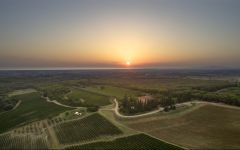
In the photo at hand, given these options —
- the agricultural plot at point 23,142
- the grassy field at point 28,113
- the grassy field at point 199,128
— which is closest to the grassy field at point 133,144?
the grassy field at point 199,128

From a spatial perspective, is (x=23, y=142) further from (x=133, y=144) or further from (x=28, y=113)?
(x=28, y=113)

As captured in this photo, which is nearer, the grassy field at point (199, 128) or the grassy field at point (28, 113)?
the grassy field at point (199, 128)

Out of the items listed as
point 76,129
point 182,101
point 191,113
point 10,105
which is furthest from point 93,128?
point 10,105

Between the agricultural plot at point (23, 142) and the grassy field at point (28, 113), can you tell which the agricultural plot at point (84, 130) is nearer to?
the agricultural plot at point (23, 142)

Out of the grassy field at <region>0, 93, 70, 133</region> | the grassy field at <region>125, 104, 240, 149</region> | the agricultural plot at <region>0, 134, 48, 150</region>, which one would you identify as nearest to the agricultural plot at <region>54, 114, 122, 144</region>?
the agricultural plot at <region>0, 134, 48, 150</region>

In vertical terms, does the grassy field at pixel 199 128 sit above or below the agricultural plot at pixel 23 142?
above

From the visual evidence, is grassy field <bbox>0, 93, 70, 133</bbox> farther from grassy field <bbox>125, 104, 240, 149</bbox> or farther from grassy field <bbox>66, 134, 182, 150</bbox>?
grassy field <bbox>125, 104, 240, 149</bbox>
